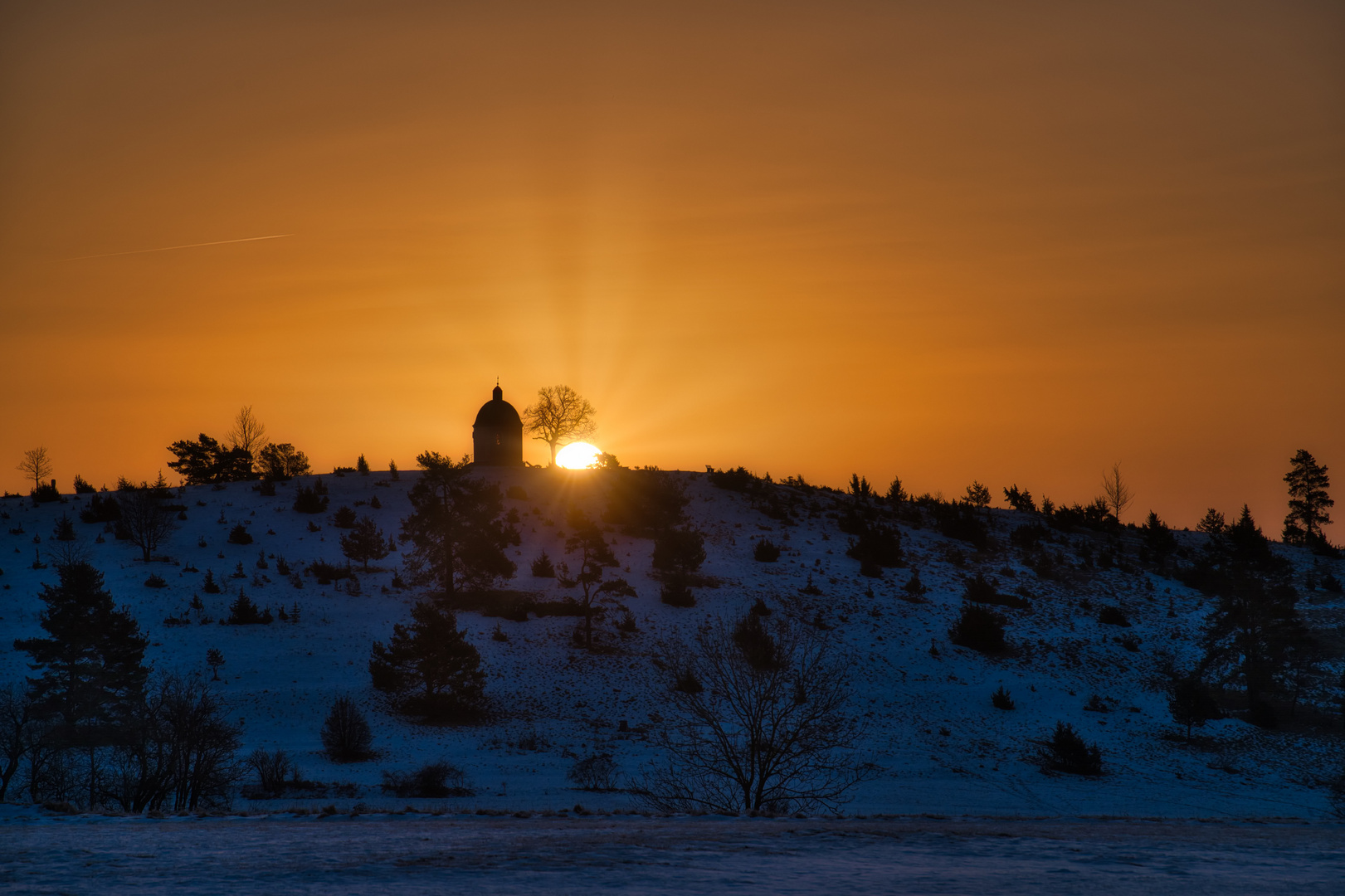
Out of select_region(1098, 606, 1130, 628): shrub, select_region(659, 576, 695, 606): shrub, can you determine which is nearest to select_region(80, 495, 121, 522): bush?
select_region(659, 576, 695, 606): shrub

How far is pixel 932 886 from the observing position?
1072 centimetres

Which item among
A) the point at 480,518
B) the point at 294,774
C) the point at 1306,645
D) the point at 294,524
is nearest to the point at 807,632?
the point at 480,518

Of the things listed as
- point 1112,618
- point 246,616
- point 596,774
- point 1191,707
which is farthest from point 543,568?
point 1191,707

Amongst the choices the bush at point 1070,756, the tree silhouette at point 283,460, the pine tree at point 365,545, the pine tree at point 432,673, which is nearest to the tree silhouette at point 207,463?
the tree silhouette at point 283,460

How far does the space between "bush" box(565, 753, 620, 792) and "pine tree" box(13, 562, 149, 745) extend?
43.1 feet

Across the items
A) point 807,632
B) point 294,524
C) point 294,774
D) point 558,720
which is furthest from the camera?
point 294,524

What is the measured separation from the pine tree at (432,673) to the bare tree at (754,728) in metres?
7.00

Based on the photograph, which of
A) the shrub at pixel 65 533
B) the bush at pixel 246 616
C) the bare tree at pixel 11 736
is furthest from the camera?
the shrub at pixel 65 533

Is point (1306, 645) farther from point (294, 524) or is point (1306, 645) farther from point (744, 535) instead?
point (294, 524)

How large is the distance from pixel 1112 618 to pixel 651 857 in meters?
40.3

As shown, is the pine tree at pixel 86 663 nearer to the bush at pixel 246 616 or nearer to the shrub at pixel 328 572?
the bush at pixel 246 616

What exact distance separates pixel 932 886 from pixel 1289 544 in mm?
65679

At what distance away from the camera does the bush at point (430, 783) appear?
85.0ft

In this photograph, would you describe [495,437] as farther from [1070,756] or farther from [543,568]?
[1070,756]
